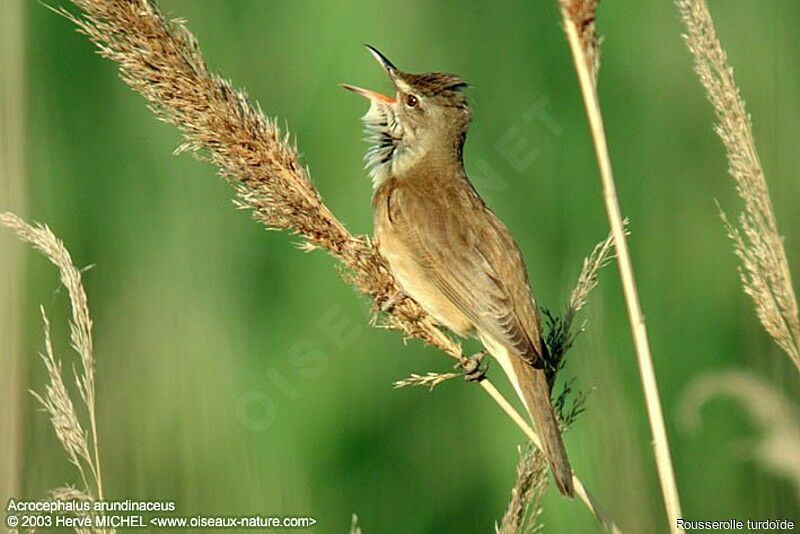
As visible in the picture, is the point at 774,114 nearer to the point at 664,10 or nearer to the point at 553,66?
the point at 664,10

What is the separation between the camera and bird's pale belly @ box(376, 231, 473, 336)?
12.5 feet

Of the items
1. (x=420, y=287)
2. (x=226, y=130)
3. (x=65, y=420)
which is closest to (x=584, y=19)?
(x=226, y=130)

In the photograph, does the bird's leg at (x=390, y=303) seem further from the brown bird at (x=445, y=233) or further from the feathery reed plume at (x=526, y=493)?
the feathery reed plume at (x=526, y=493)

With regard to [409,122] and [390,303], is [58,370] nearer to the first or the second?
[390,303]

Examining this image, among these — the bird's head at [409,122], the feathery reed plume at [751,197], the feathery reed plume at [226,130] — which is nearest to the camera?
the feathery reed plume at [751,197]

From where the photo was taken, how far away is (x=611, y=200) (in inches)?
97.8

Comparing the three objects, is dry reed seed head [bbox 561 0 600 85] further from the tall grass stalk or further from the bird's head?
the tall grass stalk

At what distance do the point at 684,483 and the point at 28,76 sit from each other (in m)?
2.74

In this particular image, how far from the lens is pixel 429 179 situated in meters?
4.06

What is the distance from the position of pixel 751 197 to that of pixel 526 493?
874 mm

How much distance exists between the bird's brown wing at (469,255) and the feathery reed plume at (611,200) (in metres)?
0.96

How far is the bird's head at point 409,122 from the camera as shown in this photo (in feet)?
13.5

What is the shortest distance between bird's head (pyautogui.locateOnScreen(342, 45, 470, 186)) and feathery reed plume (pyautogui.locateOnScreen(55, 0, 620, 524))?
3.02 ft

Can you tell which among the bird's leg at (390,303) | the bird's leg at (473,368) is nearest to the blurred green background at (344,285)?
the bird's leg at (473,368)
